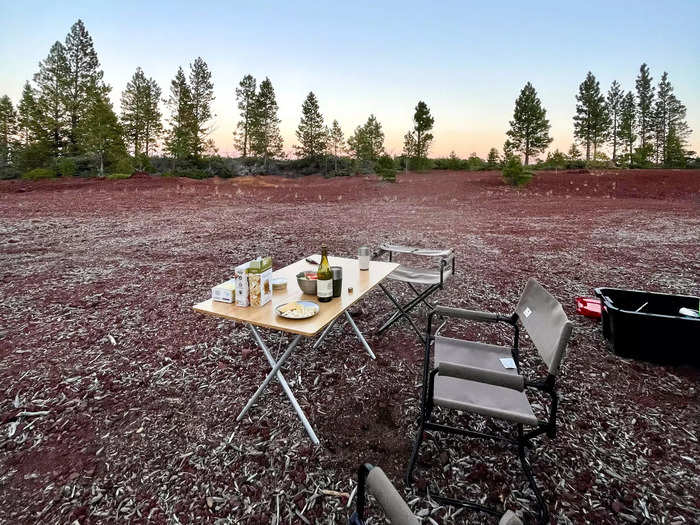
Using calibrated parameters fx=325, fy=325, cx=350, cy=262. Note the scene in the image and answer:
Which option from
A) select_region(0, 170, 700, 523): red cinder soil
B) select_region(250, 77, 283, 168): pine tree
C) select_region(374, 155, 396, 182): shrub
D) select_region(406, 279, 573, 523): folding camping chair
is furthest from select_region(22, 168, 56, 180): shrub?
select_region(406, 279, 573, 523): folding camping chair

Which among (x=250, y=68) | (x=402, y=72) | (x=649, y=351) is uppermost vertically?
(x=250, y=68)

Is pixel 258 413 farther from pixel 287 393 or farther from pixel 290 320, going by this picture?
pixel 290 320

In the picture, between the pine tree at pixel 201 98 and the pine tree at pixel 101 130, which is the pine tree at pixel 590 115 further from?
the pine tree at pixel 101 130

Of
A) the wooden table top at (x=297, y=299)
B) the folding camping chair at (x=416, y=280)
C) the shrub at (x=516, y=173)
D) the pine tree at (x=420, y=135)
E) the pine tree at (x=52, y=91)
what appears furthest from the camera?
the pine tree at (x=420, y=135)

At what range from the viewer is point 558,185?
2116 centimetres

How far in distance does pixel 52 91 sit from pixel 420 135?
33815 millimetres

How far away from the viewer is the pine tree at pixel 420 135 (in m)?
34.5

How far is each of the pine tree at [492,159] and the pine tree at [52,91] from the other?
39.0 metres

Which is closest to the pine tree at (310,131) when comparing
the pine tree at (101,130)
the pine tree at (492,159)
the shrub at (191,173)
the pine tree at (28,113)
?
the shrub at (191,173)

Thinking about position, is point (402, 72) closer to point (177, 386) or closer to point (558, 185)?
point (558, 185)

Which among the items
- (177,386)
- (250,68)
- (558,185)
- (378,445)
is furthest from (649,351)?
(250,68)

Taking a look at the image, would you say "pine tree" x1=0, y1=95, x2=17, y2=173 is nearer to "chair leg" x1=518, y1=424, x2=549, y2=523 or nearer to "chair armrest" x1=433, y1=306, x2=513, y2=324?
"chair armrest" x1=433, y1=306, x2=513, y2=324

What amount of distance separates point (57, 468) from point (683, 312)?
443cm

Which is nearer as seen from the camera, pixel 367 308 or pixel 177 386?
pixel 177 386
